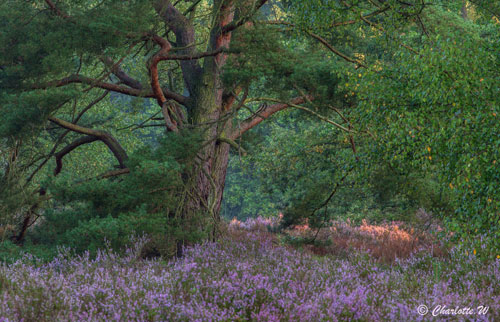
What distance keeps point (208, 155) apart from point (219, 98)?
58.7 inches

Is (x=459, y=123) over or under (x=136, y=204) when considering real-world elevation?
over

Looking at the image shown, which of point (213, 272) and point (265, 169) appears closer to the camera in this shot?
point (213, 272)

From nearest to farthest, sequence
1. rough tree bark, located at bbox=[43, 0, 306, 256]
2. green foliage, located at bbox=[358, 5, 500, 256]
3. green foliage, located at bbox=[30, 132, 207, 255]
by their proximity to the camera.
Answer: green foliage, located at bbox=[358, 5, 500, 256]
green foliage, located at bbox=[30, 132, 207, 255]
rough tree bark, located at bbox=[43, 0, 306, 256]

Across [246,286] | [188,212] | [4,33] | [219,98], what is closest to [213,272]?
[246,286]

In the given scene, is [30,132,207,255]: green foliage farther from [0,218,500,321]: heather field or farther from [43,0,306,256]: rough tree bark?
[43,0,306,256]: rough tree bark

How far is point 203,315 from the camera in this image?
4887 millimetres

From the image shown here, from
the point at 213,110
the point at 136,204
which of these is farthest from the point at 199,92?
the point at 136,204

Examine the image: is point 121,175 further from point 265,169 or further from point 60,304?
point 265,169

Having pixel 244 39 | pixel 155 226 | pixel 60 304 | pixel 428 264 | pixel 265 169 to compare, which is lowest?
pixel 265 169

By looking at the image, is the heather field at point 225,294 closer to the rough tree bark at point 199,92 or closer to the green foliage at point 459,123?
the green foliage at point 459,123

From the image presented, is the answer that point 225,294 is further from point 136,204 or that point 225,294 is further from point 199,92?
point 199,92

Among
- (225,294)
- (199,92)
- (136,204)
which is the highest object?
(199,92)

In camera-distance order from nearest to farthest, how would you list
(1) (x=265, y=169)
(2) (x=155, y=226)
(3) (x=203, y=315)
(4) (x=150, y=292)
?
(3) (x=203, y=315)
(4) (x=150, y=292)
(2) (x=155, y=226)
(1) (x=265, y=169)

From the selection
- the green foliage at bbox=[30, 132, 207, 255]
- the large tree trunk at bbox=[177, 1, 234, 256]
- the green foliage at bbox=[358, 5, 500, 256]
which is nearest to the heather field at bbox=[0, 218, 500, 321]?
the green foliage at bbox=[30, 132, 207, 255]
